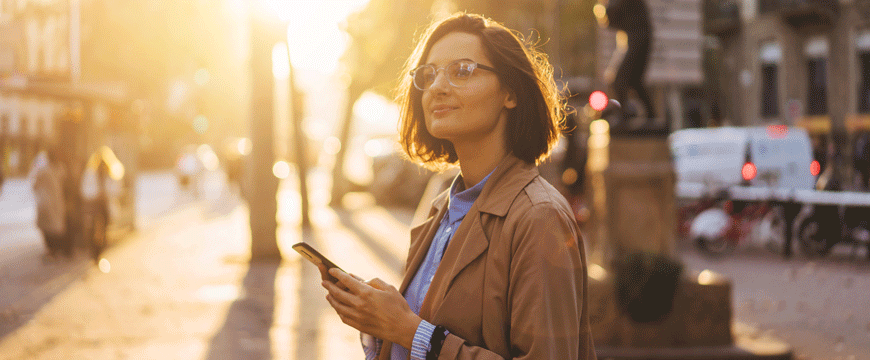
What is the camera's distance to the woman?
1815 mm

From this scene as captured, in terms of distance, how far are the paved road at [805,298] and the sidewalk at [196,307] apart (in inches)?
157

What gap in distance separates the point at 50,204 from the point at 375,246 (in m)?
5.25

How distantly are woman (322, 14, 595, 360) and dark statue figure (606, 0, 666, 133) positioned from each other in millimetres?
5270

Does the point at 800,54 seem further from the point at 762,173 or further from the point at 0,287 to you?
the point at 0,287

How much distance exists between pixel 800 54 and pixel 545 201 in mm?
31282

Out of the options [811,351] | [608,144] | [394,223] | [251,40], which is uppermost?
[251,40]

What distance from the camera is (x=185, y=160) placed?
90.7 ft

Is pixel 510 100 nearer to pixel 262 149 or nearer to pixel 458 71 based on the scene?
pixel 458 71

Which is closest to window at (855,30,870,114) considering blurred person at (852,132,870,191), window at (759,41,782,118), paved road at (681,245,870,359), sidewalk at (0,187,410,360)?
window at (759,41,782,118)

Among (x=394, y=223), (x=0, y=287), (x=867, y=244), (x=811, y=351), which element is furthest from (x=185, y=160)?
(x=811, y=351)

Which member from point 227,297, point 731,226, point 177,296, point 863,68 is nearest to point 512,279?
point 227,297

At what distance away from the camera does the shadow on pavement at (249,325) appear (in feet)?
21.5

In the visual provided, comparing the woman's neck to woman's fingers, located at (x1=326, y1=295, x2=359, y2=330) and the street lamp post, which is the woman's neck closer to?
woman's fingers, located at (x1=326, y1=295, x2=359, y2=330)

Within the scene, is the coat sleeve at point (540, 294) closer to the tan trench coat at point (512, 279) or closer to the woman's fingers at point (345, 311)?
the tan trench coat at point (512, 279)
